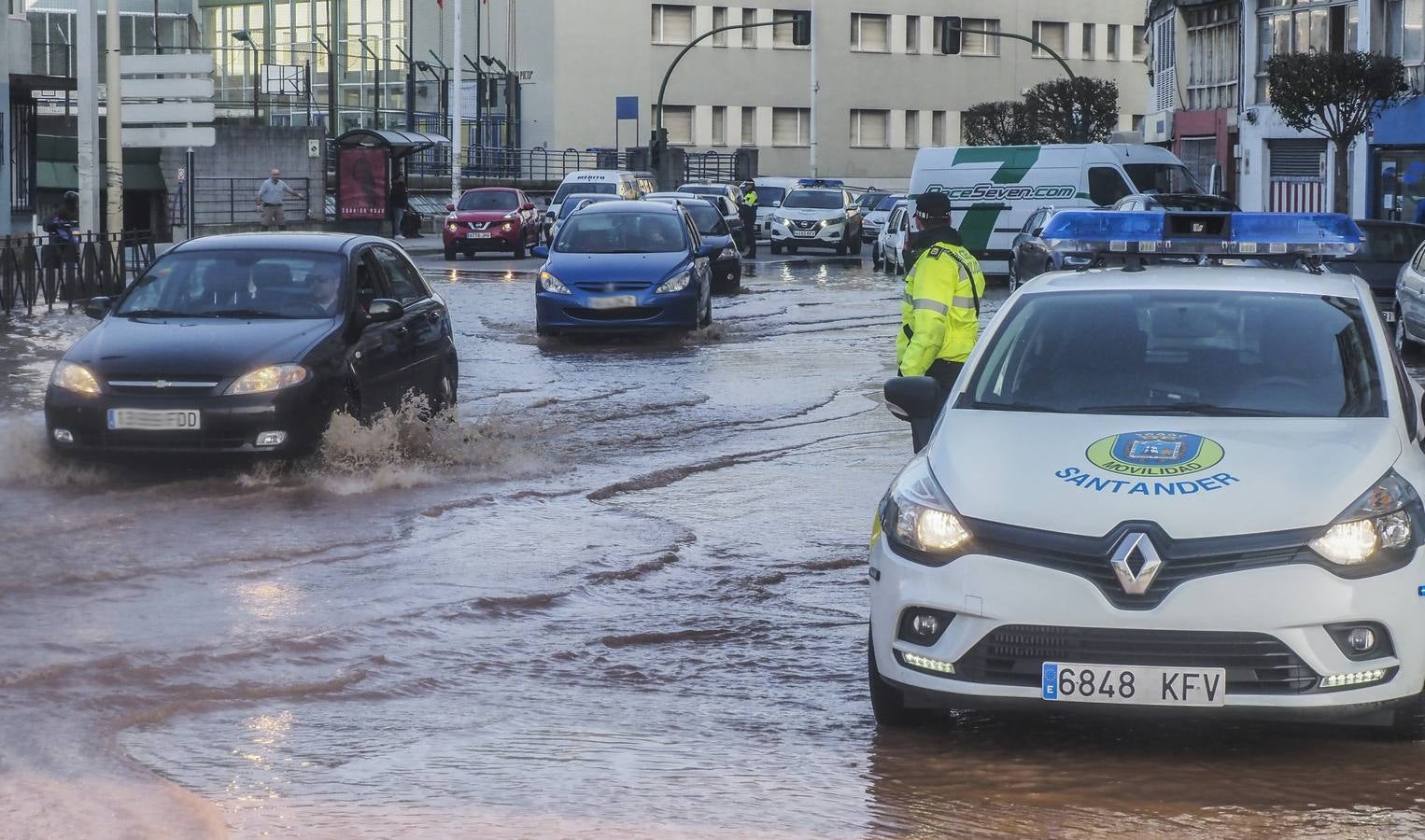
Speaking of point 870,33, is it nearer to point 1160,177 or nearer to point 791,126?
point 791,126

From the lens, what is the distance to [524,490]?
39.4 ft

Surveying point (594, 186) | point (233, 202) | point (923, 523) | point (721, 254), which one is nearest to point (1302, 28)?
point (594, 186)

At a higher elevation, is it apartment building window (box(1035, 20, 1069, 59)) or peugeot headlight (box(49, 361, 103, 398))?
apartment building window (box(1035, 20, 1069, 59))

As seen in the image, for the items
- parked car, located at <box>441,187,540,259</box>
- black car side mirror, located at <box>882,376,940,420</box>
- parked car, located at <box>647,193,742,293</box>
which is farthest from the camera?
parked car, located at <box>441,187,540,259</box>

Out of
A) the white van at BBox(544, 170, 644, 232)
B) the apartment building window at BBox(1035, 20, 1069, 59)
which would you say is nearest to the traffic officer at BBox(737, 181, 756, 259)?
the white van at BBox(544, 170, 644, 232)

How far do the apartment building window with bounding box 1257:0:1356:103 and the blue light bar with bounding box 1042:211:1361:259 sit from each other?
36708mm

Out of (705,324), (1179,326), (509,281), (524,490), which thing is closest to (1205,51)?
(509,281)

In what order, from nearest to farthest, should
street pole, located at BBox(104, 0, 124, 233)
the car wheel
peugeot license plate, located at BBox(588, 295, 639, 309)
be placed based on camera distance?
1. the car wheel
2. peugeot license plate, located at BBox(588, 295, 639, 309)
3. street pole, located at BBox(104, 0, 124, 233)

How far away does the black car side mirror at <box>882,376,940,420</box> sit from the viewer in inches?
285

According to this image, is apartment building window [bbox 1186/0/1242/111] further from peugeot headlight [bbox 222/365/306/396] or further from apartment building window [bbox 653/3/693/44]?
peugeot headlight [bbox 222/365/306/396]

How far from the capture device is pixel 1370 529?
5.86m

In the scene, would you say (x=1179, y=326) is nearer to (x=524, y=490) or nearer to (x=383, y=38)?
(x=524, y=490)

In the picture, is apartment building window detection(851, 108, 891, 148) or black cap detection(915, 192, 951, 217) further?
apartment building window detection(851, 108, 891, 148)

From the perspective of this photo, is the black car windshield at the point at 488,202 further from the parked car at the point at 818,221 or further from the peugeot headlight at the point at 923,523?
the peugeot headlight at the point at 923,523
